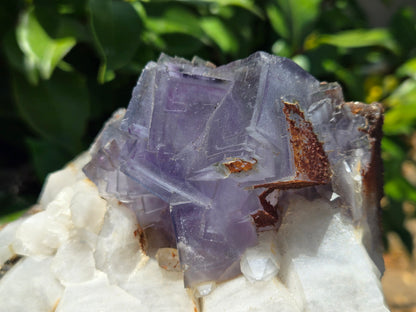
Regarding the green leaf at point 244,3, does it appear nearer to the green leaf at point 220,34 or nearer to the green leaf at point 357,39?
the green leaf at point 220,34

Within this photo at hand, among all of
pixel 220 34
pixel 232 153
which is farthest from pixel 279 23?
pixel 232 153

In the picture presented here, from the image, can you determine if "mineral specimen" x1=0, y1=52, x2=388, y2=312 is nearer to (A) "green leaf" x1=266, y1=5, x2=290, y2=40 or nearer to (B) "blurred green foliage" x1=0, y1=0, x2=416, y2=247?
(B) "blurred green foliage" x1=0, y1=0, x2=416, y2=247

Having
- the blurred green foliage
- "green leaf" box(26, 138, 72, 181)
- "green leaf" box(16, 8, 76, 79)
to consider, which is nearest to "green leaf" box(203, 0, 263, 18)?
the blurred green foliage

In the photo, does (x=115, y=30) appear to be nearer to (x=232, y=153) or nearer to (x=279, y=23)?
(x=279, y=23)

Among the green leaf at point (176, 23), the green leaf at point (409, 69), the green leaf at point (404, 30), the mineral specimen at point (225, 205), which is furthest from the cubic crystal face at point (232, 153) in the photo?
the green leaf at point (404, 30)

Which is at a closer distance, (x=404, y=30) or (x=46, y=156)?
(x=46, y=156)
